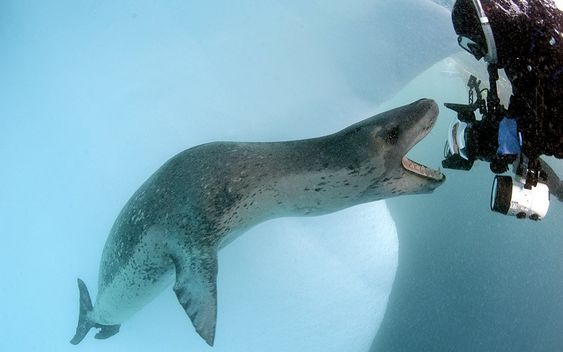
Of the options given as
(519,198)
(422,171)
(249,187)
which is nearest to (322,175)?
(249,187)

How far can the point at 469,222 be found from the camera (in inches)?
257

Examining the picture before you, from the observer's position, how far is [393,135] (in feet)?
7.82

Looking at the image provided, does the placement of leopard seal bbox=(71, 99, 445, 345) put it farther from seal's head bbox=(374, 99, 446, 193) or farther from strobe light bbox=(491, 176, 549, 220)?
strobe light bbox=(491, 176, 549, 220)

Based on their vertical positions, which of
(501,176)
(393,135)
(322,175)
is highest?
(393,135)

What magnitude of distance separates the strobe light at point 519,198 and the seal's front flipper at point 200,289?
1951 mm

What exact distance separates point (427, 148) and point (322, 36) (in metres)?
3.19

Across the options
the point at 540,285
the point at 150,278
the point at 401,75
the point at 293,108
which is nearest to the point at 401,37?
the point at 401,75

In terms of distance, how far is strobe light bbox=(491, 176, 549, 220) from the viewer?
8.39 feet

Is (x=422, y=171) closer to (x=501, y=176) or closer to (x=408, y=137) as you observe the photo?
(x=408, y=137)

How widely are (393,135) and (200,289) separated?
5.36 ft

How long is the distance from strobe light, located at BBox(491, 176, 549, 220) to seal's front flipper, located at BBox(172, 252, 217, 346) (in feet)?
6.40

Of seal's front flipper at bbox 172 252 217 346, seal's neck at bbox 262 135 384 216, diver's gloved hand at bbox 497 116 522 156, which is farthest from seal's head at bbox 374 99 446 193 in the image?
seal's front flipper at bbox 172 252 217 346

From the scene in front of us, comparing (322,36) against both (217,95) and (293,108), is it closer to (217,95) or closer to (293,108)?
(293,108)

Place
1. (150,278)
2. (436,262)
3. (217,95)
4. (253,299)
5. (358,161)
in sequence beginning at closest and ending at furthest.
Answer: (358,161) → (150,278) → (253,299) → (436,262) → (217,95)
